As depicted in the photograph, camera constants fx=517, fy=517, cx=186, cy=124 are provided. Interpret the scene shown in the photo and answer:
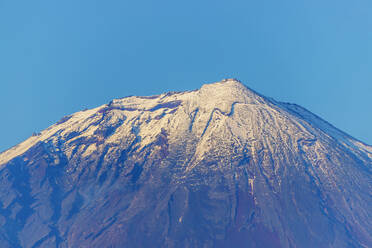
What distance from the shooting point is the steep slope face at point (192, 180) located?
12031cm

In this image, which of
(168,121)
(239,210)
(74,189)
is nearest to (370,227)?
(239,210)

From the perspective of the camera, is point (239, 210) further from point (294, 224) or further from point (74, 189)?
point (74, 189)

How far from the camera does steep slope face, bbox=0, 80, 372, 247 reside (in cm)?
12031

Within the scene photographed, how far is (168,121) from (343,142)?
186ft

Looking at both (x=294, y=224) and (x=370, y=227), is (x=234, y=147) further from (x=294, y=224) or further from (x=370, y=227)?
(x=370, y=227)

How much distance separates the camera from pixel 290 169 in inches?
5379

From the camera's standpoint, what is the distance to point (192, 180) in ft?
436

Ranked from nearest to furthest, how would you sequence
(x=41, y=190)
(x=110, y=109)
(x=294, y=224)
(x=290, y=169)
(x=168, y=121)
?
(x=294, y=224)
(x=290, y=169)
(x=41, y=190)
(x=168, y=121)
(x=110, y=109)

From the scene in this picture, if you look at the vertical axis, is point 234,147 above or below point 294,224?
above

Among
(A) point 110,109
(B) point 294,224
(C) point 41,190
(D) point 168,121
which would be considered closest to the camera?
(B) point 294,224

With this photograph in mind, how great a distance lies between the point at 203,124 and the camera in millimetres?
154000

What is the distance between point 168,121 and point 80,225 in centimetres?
4571

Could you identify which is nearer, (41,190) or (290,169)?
(290,169)

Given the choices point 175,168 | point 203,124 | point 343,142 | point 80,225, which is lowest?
point 80,225
